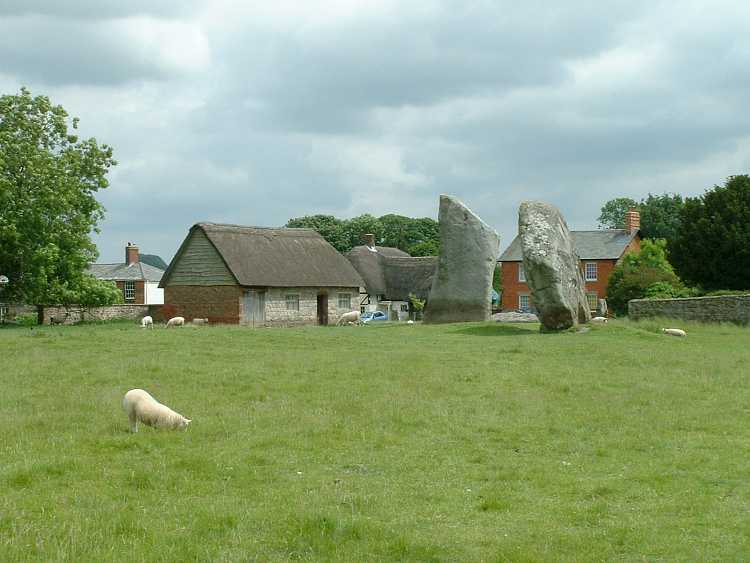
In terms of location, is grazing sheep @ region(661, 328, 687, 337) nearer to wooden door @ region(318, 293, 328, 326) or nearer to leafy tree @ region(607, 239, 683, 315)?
wooden door @ region(318, 293, 328, 326)

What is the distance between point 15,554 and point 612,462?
717cm

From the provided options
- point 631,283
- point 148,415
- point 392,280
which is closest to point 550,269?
point 148,415

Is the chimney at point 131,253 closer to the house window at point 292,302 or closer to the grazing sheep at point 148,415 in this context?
the house window at point 292,302

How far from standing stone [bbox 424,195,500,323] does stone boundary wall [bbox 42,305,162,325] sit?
778 inches

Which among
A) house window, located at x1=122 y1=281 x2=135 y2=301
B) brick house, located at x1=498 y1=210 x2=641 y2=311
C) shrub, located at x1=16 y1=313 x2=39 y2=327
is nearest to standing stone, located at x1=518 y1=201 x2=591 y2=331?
shrub, located at x1=16 y1=313 x2=39 y2=327

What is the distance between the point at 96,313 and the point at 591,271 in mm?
45737

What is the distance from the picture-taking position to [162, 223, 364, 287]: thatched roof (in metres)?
49.2

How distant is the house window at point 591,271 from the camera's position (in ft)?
265

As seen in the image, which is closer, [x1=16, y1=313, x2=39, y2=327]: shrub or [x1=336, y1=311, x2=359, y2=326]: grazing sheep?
[x1=336, y1=311, x2=359, y2=326]: grazing sheep

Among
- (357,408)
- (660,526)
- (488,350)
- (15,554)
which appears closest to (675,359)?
(488,350)

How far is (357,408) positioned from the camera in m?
15.4

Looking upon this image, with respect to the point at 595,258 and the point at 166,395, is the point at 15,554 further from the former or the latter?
A: the point at 595,258

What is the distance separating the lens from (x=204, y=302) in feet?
161

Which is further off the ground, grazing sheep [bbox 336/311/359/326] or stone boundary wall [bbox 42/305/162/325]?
stone boundary wall [bbox 42/305/162/325]
